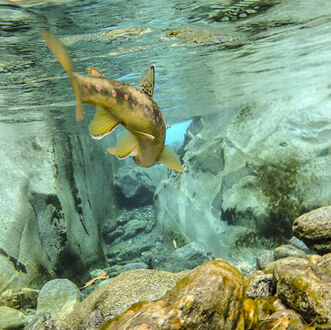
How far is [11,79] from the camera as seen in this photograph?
30.9 ft

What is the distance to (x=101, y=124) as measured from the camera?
6.49 feet

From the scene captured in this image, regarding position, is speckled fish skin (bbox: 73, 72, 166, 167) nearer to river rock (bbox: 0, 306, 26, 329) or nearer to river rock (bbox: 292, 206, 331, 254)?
river rock (bbox: 292, 206, 331, 254)

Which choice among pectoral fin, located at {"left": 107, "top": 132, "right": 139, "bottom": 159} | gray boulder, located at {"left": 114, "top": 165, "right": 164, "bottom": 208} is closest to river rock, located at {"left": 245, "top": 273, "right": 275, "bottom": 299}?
pectoral fin, located at {"left": 107, "top": 132, "right": 139, "bottom": 159}

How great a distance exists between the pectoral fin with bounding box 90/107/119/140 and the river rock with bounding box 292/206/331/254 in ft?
16.8

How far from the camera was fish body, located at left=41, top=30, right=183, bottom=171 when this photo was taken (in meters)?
1.77

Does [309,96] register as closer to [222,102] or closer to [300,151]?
[300,151]

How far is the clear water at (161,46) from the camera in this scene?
664 cm

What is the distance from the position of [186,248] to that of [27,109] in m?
10.1

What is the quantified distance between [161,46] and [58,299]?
878cm

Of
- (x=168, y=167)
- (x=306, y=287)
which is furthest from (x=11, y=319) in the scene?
(x=306, y=287)

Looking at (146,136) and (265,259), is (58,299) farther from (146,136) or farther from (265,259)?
(146,136)

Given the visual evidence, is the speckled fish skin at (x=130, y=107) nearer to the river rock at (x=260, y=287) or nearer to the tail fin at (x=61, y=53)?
the tail fin at (x=61, y=53)

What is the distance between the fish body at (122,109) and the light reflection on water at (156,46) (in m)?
5.15

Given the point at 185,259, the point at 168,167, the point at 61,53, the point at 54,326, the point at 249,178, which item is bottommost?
the point at 185,259
